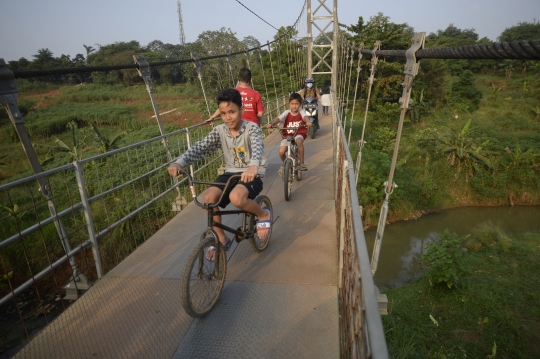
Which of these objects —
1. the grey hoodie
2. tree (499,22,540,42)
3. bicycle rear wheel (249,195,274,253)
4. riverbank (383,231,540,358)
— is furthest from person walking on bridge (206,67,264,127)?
tree (499,22,540,42)

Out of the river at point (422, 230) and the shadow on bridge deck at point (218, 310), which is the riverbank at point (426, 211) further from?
the shadow on bridge deck at point (218, 310)

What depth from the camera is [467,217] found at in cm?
1257

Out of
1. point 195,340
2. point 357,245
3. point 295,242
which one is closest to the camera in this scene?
point 357,245

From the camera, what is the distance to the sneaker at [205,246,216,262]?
86.5 inches

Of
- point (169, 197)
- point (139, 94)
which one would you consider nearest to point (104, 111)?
point (139, 94)

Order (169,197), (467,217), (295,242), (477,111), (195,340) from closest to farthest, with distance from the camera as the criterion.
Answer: (195,340)
(295,242)
(169,197)
(467,217)
(477,111)

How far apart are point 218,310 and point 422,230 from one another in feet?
35.7

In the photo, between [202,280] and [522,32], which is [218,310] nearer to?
[202,280]

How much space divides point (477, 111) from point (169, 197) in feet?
66.3

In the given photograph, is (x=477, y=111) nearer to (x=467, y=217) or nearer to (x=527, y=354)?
(x=467, y=217)

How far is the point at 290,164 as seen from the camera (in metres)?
4.21

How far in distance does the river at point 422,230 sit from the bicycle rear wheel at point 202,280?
24.6 feet

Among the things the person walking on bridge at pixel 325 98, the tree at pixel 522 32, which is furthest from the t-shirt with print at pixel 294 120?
the tree at pixel 522 32

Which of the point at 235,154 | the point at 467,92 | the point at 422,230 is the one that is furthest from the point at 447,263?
the point at 467,92
